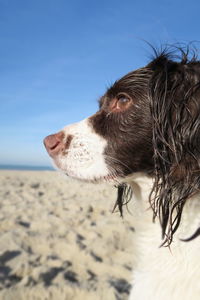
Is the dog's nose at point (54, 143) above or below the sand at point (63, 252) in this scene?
above

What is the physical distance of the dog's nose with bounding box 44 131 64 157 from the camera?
2.39m

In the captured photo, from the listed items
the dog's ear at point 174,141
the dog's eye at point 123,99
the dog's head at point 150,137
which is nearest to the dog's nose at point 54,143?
the dog's head at point 150,137

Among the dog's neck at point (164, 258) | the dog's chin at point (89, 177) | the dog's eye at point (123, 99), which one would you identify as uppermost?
the dog's eye at point (123, 99)

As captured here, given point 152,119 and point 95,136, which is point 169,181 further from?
point 95,136

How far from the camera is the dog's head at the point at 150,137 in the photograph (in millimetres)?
2072

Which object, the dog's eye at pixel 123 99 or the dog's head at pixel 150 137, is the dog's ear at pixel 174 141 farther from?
the dog's eye at pixel 123 99

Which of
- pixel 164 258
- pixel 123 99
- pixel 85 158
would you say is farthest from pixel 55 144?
pixel 164 258

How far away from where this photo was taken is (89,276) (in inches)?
139

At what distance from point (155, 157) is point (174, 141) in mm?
170

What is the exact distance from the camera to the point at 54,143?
2398 millimetres

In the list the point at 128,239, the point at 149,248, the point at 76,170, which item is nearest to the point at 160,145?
the point at 76,170

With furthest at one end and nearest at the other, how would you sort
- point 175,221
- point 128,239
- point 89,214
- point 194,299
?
1. point 89,214
2. point 128,239
3. point 175,221
4. point 194,299

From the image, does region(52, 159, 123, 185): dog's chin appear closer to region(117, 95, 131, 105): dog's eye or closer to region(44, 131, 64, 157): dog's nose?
region(44, 131, 64, 157): dog's nose

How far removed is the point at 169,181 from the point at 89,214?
167 inches
